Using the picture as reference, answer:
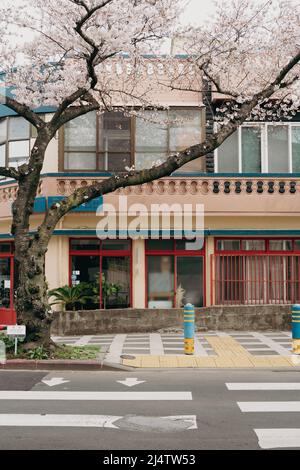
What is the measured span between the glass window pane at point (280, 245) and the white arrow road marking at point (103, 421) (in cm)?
1196

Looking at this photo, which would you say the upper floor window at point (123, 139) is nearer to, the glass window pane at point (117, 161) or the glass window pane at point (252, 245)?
the glass window pane at point (117, 161)

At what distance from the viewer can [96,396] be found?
9500mm

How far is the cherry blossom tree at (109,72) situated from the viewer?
12.9m

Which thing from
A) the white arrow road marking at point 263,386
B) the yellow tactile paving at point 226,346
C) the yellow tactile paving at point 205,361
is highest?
the yellow tactile paving at point 226,346

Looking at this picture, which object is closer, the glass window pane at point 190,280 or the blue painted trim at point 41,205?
the blue painted trim at point 41,205

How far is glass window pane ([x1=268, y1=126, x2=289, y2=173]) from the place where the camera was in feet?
65.0

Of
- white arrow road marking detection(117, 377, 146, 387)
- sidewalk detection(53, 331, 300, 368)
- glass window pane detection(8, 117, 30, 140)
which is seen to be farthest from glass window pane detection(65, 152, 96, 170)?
white arrow road marking detection(117, 377, 146, 387)

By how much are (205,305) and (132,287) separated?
2372mm

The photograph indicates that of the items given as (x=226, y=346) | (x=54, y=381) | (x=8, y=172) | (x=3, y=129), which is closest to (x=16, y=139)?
(x=3, y=129)

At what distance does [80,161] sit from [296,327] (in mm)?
9313

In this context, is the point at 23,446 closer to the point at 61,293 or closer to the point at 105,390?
the point at 105,390

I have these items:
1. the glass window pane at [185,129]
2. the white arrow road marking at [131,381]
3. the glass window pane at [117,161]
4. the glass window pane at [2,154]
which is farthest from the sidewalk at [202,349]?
the glass window pane at [2,154]

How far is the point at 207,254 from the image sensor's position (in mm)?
19172

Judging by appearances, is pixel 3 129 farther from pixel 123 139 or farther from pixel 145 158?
pixel 145 158
